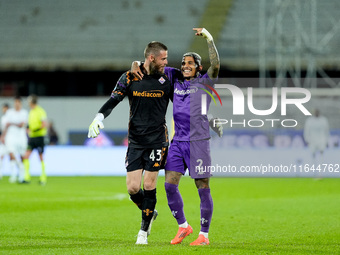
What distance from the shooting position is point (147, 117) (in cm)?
744

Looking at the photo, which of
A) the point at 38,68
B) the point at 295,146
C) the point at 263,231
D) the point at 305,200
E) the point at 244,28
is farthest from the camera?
the point at 244,28

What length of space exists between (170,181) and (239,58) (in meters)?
22.1

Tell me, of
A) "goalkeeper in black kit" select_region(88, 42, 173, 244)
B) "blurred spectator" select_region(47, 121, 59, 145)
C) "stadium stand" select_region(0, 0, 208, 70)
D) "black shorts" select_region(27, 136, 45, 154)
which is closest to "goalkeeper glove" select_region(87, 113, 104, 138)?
"goalkeeper in black kit" select_region(88, 42, 173, 244)

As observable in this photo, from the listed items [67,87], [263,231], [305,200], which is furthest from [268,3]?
[263,231]

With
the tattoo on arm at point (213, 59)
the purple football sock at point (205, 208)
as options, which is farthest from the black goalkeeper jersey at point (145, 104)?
the purple football sock at point (205, 208)

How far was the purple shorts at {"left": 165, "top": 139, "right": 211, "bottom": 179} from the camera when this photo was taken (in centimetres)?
736

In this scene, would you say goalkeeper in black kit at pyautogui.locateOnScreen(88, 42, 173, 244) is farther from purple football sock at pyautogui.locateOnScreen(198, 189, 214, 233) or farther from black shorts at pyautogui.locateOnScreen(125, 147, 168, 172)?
purple football sock at pyautogui.locateOnScreen(198, 189, 214, 233)

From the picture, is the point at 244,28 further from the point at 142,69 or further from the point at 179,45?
the point at 142,69

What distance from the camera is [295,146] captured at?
2123 cm

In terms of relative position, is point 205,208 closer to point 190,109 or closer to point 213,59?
point 190,109

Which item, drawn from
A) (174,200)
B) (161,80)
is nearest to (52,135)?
(174,200)

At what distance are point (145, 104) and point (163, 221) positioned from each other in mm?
3242

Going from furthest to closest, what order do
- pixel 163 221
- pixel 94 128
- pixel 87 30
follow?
pixel 87 30
pixel 163 221
pixel 94 128

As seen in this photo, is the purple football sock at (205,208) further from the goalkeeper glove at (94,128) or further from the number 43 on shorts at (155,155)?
the goalkeeper glove at (94,128)
